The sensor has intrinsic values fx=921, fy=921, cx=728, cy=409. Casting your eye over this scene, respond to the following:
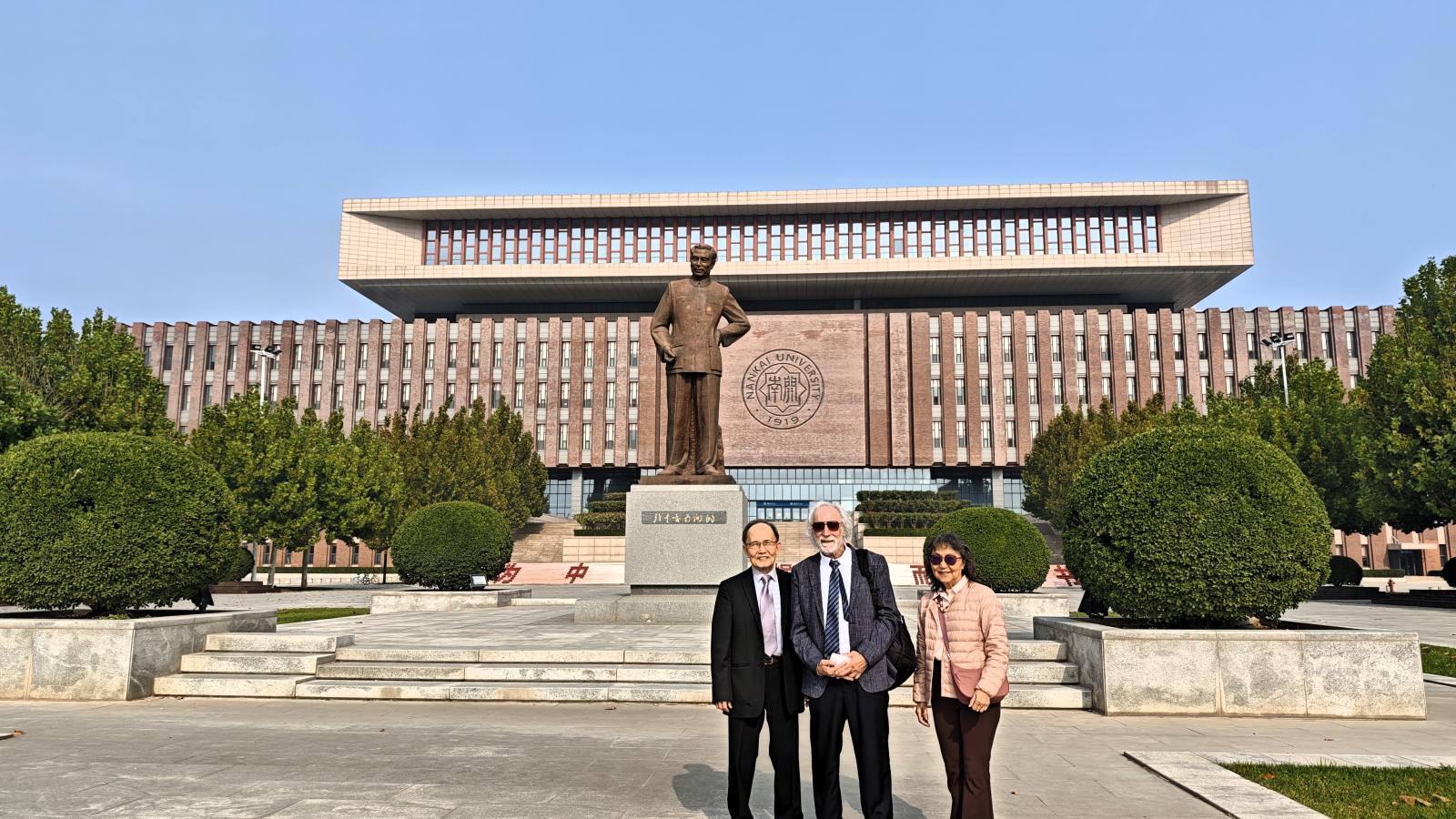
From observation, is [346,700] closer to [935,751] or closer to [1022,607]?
[935,751]

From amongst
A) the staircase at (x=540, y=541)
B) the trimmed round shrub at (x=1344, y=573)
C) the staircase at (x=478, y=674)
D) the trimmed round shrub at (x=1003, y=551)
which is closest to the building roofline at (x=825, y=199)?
the staircase at (x=540, y=541)

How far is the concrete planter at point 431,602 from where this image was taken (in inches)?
798

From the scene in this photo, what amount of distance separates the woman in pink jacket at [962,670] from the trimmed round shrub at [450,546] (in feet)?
57.9

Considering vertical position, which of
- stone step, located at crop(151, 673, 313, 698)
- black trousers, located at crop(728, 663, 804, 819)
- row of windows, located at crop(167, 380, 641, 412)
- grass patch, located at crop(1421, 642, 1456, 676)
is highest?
row of windows, located at crop(167, 380, 641, 412)

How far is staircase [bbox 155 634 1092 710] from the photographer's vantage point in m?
9.27

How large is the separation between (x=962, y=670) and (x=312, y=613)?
1843 centimetres

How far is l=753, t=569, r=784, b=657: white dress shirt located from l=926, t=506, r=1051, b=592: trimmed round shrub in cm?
1571

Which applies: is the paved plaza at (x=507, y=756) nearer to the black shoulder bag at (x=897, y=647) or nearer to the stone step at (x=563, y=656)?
the stone step at (x=563, y=656)

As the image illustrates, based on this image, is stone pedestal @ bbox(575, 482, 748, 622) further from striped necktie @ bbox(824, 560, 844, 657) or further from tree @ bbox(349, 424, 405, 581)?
tree @ bbox(349, 424, 405, 581)

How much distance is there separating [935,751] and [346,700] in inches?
237

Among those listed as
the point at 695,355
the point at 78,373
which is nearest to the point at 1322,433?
the point at 695,355

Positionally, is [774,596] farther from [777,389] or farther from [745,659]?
[777,389]

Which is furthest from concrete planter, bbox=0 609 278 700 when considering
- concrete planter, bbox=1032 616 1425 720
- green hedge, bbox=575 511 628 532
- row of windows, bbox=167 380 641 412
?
row of windows, bbox=167 380 641 412

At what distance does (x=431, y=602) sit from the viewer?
20578 mm
